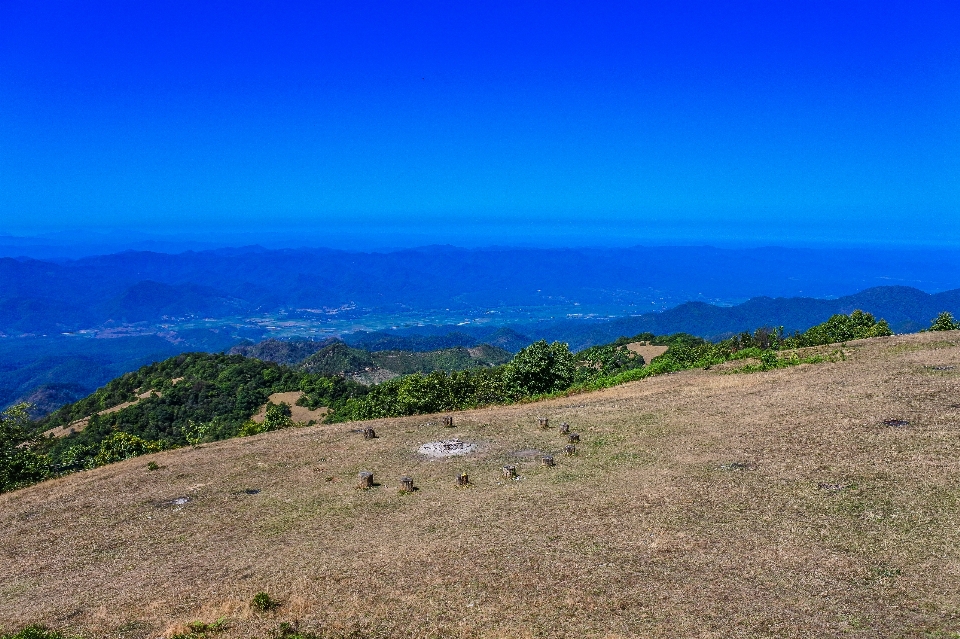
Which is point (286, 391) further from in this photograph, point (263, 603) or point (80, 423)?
point (263, 603)

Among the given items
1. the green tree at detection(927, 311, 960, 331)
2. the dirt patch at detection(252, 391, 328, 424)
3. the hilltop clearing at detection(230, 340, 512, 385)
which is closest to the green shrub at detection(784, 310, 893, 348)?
the green tree at detection(927, 311, 960, 331)

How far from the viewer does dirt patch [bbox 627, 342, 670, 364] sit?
84875 millimetres

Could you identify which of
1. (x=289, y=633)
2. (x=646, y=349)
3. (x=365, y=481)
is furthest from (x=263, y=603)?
(x=646, y=349)

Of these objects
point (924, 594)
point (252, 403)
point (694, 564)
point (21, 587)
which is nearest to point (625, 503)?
point (694, 564)

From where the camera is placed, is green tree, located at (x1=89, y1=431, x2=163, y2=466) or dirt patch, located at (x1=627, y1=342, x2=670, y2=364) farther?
dirt patch, located at (x1=627, y1=342, x2=670, y2=364)

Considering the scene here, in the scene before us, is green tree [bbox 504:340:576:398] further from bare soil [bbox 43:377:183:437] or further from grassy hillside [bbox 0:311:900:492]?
bare soil [bbox 43:377:183:437]

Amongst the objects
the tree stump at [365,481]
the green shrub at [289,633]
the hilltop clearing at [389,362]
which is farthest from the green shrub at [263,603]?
the hilltop clearing at [389,362]

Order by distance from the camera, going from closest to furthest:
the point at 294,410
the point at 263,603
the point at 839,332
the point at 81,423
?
the point at 263,603 < the point at 839,332 < the point at 81,423 < the point at 294,410

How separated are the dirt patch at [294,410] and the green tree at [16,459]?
44272 millimetres

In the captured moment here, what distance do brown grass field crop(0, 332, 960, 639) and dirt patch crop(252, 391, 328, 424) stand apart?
5025 centimetres

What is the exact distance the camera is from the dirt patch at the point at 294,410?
269 feet

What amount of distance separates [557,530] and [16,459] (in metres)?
30.0

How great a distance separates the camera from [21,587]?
59.6ft

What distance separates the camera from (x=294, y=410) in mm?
85875
